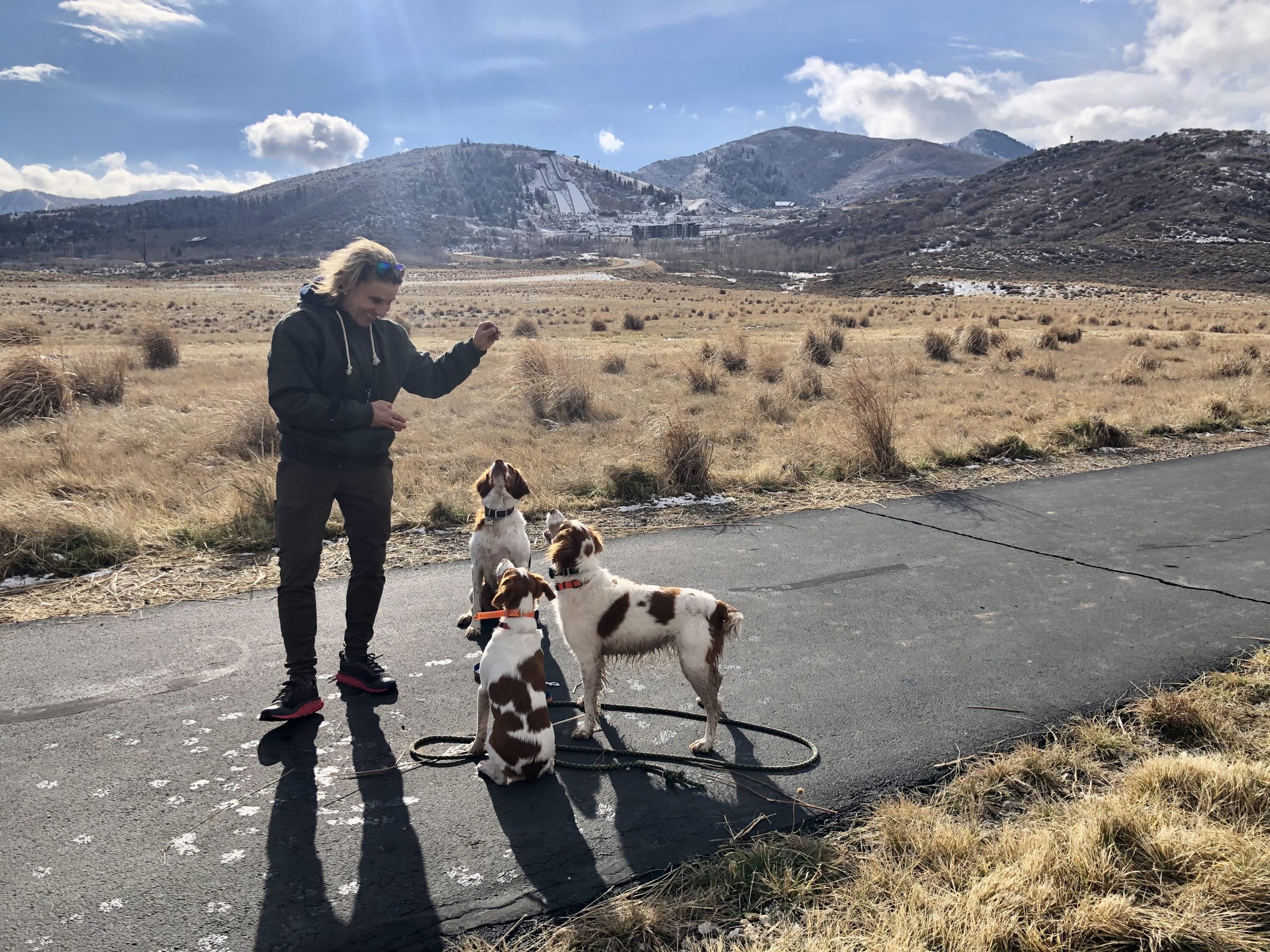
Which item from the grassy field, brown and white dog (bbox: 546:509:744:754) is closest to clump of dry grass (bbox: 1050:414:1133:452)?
the grassy field

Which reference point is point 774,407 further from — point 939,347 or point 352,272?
point 352,272

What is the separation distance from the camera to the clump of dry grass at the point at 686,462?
28.5ft

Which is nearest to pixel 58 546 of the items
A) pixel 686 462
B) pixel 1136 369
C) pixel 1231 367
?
pixel 686 462

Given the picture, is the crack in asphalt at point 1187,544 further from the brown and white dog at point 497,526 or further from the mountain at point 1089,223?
the mountain at point 1089,223

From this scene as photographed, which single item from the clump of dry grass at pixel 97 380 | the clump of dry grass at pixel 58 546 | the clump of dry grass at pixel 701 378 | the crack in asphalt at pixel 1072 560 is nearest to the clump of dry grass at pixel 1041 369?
the clump of dry grass at pixel 701 378

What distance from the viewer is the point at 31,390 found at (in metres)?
12.3

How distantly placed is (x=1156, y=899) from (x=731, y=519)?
17.0ft

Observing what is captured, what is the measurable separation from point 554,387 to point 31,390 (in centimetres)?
845

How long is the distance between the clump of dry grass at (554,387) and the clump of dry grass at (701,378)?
6.92ft

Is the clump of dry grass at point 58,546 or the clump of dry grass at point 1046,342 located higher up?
the clump of dry grass at point 1046,342

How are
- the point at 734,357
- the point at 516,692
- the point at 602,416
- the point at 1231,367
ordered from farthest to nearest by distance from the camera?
the point at 734,357, the point at 1231,367, the point at 602,416, the point at 516,692

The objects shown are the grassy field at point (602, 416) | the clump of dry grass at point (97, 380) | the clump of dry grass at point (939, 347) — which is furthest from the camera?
the clump of dry grass at point (939, 347)

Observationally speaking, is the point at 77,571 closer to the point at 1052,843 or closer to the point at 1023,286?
the point at 1052,843

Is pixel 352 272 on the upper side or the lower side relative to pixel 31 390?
upper
